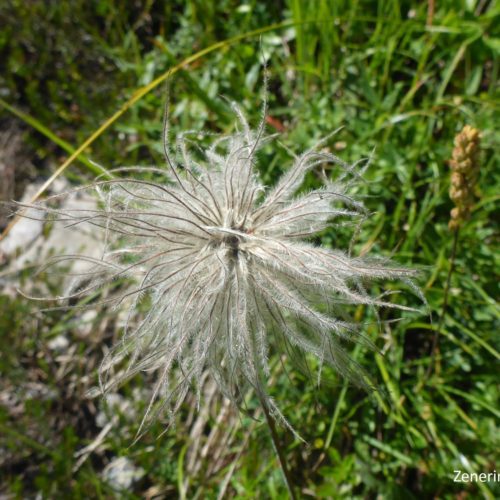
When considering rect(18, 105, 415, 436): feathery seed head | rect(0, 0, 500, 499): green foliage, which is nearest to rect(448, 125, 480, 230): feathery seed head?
rect(0, 0, 500, 499): green foliage

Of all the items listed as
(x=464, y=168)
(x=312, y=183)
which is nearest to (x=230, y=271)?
(x=464, y=168)

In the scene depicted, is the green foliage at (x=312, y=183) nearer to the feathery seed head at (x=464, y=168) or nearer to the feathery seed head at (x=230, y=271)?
the feathery seed head at (x=464, y=168)

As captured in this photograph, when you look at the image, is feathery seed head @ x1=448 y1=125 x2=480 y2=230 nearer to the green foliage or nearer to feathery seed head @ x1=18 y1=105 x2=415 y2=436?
the green foliage

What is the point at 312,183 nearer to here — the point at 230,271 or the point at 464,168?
the point at 464,168

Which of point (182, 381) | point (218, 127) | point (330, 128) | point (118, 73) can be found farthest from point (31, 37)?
point (182, 381)

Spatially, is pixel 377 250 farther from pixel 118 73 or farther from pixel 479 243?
pixel 118 73

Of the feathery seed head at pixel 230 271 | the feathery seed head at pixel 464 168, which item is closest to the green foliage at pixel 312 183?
the feathery seed head at pixel 464 168
